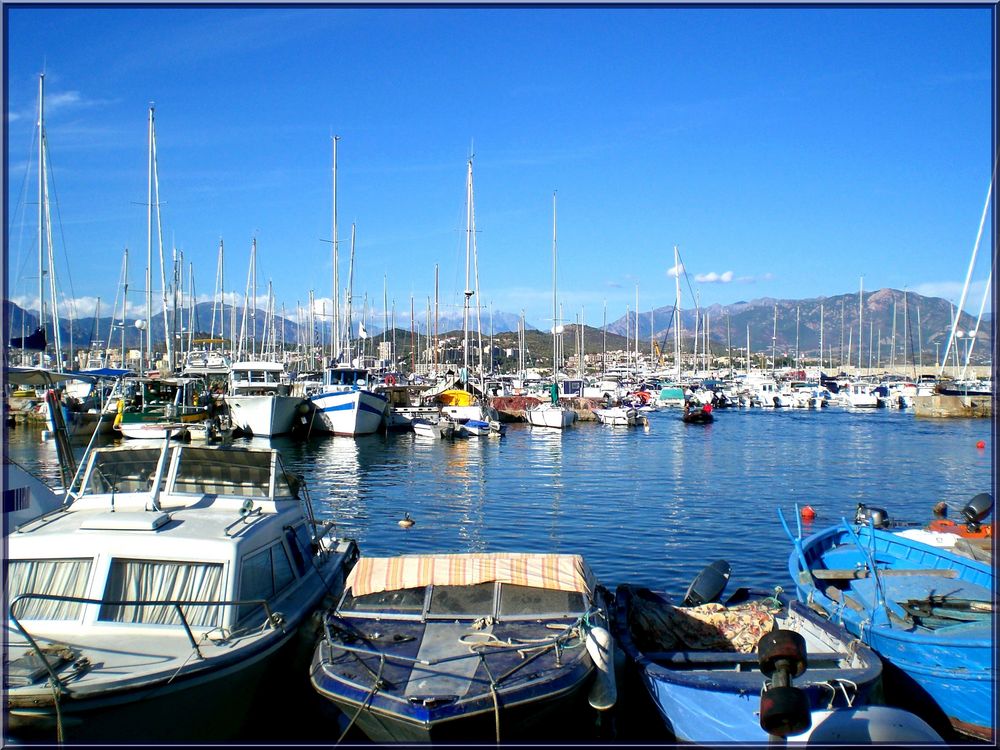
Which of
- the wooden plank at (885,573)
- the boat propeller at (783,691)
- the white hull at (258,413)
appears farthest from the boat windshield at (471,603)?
the white hull at (258,413)

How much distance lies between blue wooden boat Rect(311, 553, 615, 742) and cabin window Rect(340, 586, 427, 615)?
0.02 metres

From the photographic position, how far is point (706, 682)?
33.8 feet

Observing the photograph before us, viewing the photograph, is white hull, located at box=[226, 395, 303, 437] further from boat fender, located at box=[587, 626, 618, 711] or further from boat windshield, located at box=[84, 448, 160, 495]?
boat fender, located at box=[587, 626, 618, 711]

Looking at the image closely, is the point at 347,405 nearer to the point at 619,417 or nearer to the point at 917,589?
the point at 619,417

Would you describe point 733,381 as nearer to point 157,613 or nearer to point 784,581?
point 784,581

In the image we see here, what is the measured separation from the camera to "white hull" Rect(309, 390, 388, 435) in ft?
183

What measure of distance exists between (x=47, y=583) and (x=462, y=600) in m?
5.54

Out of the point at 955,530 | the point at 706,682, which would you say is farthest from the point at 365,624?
the point at 955,530

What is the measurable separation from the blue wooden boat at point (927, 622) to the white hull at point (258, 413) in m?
41.9

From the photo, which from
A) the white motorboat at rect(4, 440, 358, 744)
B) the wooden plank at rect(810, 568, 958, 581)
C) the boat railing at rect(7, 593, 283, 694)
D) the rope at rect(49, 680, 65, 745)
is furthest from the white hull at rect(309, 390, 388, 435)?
the rope at rect(49, 680, 65, 745)

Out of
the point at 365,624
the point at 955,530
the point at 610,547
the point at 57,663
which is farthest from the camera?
the point at 610,547

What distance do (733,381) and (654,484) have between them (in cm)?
9572

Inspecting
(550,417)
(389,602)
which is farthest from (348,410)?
(389,602)

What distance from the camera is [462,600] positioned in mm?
11875
